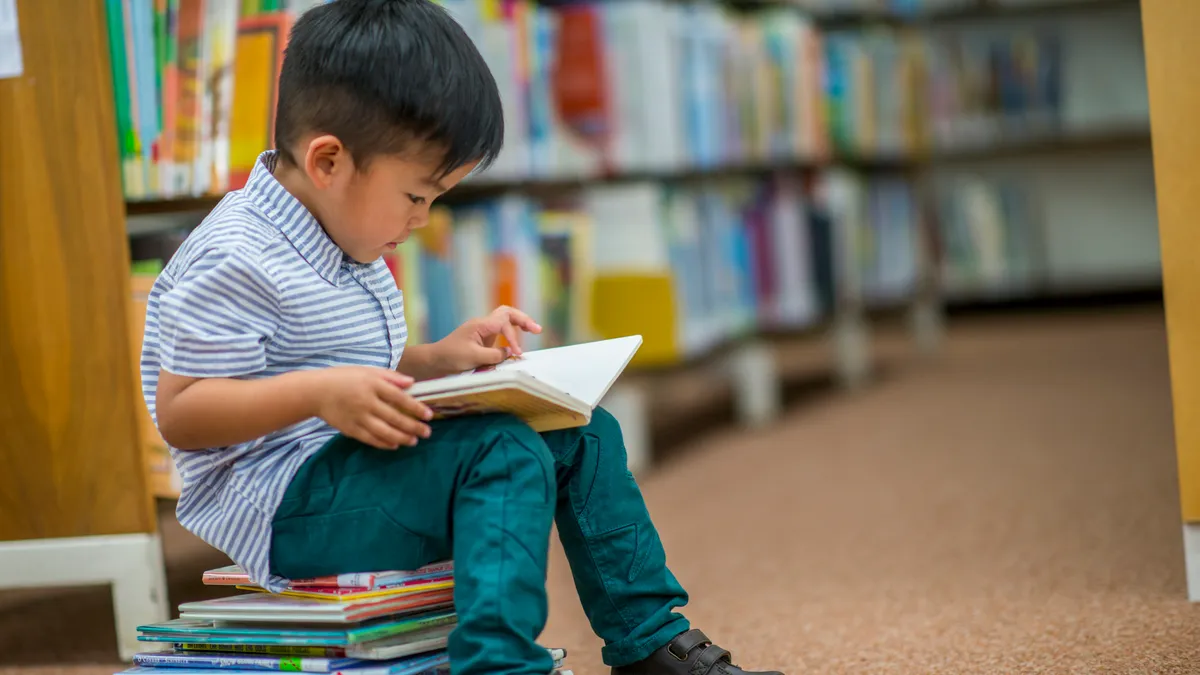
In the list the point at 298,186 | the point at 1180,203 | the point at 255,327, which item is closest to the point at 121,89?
the point at 298,186

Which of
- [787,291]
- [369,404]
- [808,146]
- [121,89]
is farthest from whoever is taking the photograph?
[808,146]

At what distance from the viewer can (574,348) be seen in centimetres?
108

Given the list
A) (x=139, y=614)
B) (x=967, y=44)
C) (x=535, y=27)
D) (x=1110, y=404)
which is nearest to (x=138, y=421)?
(x=139, y=614)

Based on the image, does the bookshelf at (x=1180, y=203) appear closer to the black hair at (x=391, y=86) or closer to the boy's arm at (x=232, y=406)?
the black hair at (x=391, y=86)

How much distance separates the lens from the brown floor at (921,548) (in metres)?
1.22

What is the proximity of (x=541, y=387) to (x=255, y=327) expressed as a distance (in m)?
0.21

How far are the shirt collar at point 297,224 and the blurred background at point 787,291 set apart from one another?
1.22ft

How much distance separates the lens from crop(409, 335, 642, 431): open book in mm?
876

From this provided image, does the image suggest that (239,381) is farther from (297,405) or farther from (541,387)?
(541,387)

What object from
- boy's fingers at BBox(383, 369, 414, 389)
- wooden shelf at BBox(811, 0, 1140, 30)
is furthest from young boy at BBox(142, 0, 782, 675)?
wooden shelf at BBox(811, 0, 1140, 30)

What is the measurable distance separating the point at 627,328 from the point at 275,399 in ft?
4.78

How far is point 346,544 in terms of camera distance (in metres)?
0.95

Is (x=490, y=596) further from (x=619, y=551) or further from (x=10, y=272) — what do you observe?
(x=10, y=272)

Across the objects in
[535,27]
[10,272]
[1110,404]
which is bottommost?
[1110,404]
